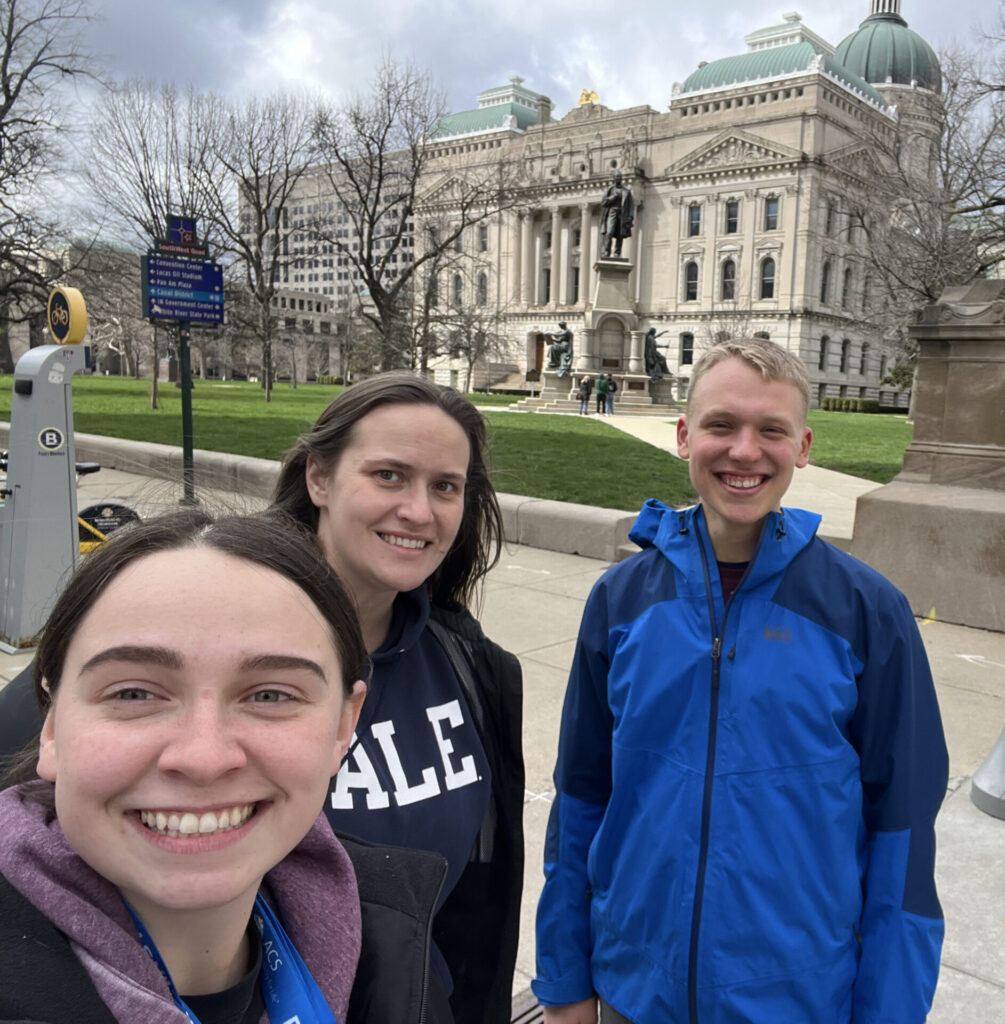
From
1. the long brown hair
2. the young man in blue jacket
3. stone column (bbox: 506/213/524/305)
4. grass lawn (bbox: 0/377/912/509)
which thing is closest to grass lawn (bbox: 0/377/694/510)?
grass lawn (bbox: 0/377/912/509)

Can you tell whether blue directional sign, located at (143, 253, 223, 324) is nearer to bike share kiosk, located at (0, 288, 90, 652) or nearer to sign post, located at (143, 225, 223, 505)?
sign post, located at (143, 225, 223, 505)

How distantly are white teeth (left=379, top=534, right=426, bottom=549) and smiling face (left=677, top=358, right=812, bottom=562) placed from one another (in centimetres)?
67

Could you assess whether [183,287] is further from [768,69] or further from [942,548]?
[768,69]

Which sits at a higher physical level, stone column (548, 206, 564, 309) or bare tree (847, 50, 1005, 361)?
stone column (548, 206, 564, 309)

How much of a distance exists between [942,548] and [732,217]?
6625 centimetres

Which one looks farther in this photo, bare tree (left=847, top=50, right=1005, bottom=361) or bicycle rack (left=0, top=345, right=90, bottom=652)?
bare tree (left=847, top=50, right=1005, bottom=361)

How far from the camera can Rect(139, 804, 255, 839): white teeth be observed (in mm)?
911

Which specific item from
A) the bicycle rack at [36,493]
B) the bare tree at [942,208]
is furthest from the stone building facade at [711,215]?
the bicycle rack at [36,493]

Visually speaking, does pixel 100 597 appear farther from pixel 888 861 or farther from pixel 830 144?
pixel 830 144

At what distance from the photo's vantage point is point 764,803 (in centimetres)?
168

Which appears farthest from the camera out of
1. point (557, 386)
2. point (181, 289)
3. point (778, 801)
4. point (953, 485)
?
point (557, 386)

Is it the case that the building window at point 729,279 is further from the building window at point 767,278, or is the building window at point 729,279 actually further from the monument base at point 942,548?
the monument base at point 942,548

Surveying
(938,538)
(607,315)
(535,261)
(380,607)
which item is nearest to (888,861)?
(380,607)

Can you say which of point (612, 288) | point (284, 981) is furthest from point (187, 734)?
point (612, 288)
